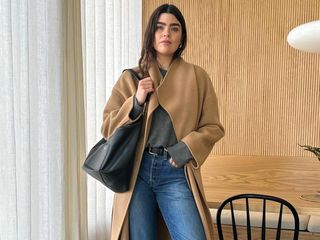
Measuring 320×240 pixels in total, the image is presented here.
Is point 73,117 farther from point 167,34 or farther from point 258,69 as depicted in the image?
point 258,69

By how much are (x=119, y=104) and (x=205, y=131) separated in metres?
0.32

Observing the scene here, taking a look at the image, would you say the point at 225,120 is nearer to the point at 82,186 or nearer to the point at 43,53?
the point at 82,186

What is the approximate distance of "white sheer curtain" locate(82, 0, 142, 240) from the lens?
1.86 meters

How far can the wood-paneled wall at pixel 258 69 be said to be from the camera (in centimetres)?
293

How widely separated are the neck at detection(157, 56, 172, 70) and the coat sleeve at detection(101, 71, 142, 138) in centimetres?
12

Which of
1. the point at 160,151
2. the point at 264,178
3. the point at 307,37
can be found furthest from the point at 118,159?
the point at 264,178

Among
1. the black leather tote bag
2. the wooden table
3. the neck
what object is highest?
the neck

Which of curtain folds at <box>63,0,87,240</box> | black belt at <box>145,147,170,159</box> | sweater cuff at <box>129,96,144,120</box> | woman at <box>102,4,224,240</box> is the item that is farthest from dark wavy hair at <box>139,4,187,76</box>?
curtain folds at <box>63,0,87,240</box>

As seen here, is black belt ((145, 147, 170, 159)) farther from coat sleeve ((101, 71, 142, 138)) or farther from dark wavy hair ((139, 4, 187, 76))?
dark wavy hair ((139, 4, 187, 76))

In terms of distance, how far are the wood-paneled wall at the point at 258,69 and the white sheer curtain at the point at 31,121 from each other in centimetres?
183

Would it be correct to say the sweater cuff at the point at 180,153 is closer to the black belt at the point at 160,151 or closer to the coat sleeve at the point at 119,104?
the black belt at the point at 160,151

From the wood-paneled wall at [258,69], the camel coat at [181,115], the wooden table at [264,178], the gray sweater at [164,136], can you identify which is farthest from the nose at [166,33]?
the wood-paneled wall at [258,69]

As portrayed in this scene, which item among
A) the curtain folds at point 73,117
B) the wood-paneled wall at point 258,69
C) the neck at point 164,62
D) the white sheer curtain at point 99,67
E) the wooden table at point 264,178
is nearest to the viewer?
the neck at point 164,62

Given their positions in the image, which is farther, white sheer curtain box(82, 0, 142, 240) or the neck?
white sheer curtain box(82, 0, 142, 240)
